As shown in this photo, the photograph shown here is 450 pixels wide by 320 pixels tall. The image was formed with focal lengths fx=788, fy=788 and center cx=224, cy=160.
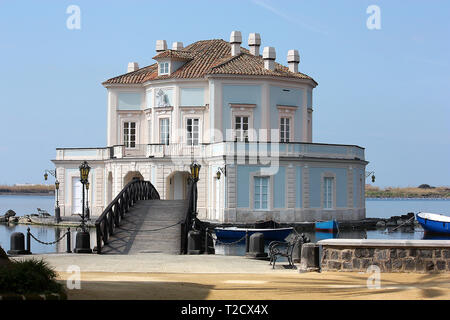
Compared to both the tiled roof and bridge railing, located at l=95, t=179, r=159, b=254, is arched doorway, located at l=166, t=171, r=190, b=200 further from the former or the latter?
bridge railing, located at l=95, t=179, r=159, b=254

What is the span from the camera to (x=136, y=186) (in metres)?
34.8

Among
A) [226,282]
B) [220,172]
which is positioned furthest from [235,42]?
[226,282]

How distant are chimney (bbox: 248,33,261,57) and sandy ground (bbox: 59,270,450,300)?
3985 centimetres

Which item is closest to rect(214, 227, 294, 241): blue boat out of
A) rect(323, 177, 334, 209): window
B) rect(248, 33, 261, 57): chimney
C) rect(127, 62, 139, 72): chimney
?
rect(323, 177, 334, 209): window

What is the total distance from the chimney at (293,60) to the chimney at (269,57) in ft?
8.96

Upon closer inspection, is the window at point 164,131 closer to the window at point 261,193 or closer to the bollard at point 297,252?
the window at point 261,193

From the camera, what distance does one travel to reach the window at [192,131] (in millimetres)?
53250

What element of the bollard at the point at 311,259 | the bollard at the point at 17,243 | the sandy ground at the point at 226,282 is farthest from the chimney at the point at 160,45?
the bollard at the point at 311,259

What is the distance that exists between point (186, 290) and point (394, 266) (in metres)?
5.65

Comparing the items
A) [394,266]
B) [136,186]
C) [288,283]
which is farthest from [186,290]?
[136,186]

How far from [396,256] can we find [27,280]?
913 centimetres

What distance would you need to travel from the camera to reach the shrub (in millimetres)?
12650

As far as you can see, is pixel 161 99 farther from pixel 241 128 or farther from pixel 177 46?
pixel 177 46

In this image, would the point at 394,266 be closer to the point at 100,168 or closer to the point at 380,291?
the point at 380,291
